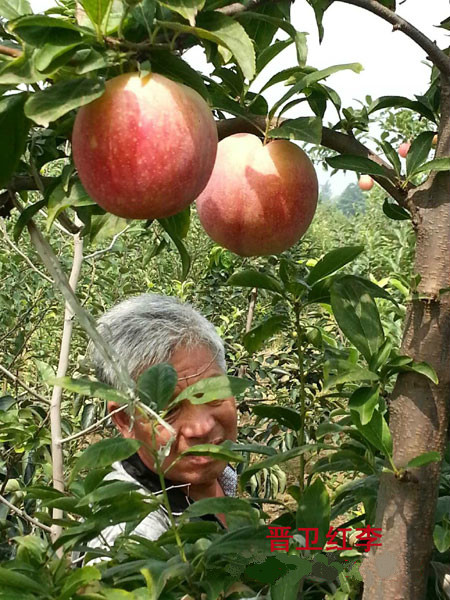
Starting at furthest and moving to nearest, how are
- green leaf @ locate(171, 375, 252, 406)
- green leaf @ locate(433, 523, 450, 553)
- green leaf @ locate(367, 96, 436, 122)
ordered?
green leaf @ locate(367, 96, 436, 122) → green leaf @ locate(433, 523, 450, 553) → green leaf @ locate(171, 375, 252, 406)

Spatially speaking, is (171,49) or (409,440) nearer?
(171,49)

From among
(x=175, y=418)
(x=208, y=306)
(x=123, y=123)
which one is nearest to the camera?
(x=123, y=123)

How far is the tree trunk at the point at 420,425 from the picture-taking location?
2.58ft

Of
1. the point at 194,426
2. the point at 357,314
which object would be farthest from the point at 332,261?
the point at 194,426

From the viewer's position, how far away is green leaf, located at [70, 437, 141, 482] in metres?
0.68

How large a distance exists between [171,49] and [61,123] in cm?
15

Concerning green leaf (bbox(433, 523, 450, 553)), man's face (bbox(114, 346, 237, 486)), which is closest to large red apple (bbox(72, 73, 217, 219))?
green leaf (bbox(433, 523, 450, 553))

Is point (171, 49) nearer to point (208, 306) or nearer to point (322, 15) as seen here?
point (322, 15)

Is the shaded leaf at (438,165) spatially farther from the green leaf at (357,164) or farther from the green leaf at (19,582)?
the green leaf at (19,582)

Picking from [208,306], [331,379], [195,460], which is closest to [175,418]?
[195,460]

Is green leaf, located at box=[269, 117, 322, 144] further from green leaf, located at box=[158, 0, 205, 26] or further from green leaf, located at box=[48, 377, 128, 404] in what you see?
green leaf, located at box=[48, 377, 128, 404]

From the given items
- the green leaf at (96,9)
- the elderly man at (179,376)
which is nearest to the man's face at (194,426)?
the elderly man at (179,376)

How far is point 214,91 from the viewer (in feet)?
2.86

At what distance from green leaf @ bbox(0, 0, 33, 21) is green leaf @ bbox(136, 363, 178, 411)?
36 centimetres
